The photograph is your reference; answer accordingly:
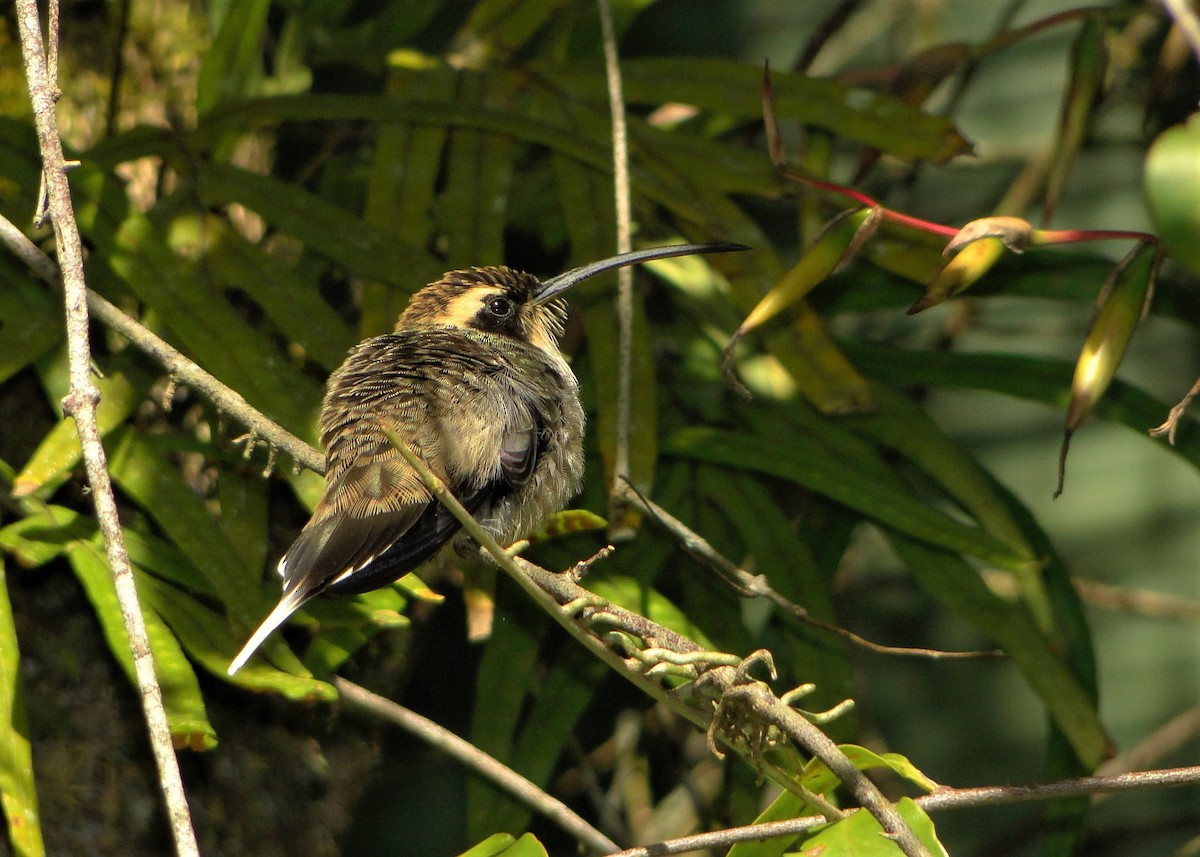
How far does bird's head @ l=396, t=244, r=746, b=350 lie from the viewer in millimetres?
2877

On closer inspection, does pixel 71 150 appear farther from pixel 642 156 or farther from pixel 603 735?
pixel 603 735

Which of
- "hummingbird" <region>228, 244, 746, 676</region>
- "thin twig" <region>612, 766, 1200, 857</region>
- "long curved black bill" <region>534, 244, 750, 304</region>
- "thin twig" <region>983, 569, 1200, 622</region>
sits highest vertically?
"long curved black bill" <region>534, 244, 750, 304</region>

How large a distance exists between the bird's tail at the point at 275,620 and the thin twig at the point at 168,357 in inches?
13.2

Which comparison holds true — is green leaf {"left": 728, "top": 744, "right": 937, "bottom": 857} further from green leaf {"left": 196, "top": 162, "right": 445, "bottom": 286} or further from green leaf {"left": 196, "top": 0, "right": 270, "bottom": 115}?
green leaf {"left": 196, "top": 0, "right": 270, "bottom": 115}

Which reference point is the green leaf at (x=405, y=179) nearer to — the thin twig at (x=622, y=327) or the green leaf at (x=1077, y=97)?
the thin twig at (x=622, y=327)

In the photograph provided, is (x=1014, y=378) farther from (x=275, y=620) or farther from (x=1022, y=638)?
(x=275, y=620)

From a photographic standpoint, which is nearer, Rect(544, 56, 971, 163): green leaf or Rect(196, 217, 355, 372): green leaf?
Rect(196, 217, 355, 372): green leaf

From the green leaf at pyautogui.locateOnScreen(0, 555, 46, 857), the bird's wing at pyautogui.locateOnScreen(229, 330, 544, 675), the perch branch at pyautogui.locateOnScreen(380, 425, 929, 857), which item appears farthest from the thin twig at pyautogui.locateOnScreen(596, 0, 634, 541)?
the green leaf at pyautogui.locateOnScreen(0, 555, 46, 857)

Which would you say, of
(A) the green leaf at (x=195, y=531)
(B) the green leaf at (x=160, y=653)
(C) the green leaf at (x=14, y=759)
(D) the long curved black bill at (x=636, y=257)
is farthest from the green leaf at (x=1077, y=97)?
(C) the green leaf at (x=14, y=759)

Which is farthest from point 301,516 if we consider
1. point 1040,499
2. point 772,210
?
point 1040,499

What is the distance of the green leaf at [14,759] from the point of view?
182 centimetres

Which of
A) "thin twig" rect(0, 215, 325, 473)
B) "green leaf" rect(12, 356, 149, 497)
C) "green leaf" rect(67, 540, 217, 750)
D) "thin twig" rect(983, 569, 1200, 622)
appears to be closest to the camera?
"green leaf" rect(67, 540, 217, 750)

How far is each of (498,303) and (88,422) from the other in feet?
4.75

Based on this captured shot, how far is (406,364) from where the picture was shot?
2568 millimetres
